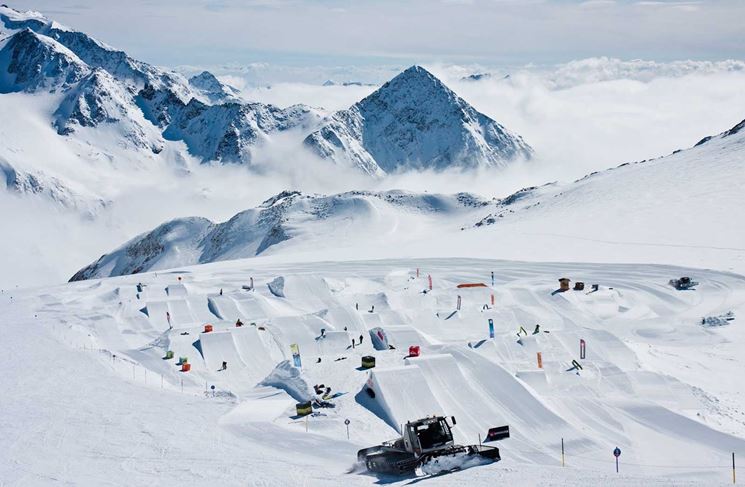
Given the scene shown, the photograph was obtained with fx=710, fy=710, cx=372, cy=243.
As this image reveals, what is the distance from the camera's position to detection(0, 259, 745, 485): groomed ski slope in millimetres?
23391

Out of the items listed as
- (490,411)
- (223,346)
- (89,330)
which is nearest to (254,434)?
(490,411)

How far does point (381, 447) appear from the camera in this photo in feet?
73.0

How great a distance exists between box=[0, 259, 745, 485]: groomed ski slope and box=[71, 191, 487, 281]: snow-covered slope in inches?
2513

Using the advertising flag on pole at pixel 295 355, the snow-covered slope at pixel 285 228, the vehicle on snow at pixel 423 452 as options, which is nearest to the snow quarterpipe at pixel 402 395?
the vehicle on snow at pixel 423 452

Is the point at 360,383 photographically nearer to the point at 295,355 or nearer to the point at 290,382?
the point at 290,382

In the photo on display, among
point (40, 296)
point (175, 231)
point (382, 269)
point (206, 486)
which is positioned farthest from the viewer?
point (175, 231)

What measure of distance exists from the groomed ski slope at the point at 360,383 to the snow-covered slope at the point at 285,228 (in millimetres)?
63822

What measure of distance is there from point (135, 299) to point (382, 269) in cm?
2242

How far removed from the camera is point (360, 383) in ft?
100

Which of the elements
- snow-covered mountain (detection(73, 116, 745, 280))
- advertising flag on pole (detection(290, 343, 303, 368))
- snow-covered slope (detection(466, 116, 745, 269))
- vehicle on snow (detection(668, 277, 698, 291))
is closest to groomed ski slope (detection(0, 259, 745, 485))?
advertising flag on pole (detection(290, 343, 303, 368))

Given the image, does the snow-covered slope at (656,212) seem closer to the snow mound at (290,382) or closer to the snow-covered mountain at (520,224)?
the snow-covered mountain at (520,224)

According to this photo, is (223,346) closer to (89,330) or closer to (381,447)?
(89,330)

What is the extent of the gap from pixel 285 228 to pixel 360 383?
9650cm

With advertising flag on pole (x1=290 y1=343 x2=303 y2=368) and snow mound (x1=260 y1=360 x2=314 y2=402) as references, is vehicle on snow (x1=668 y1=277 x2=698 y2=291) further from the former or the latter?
snow mound (x1=260 y1=360 x2=314 y2=402)
